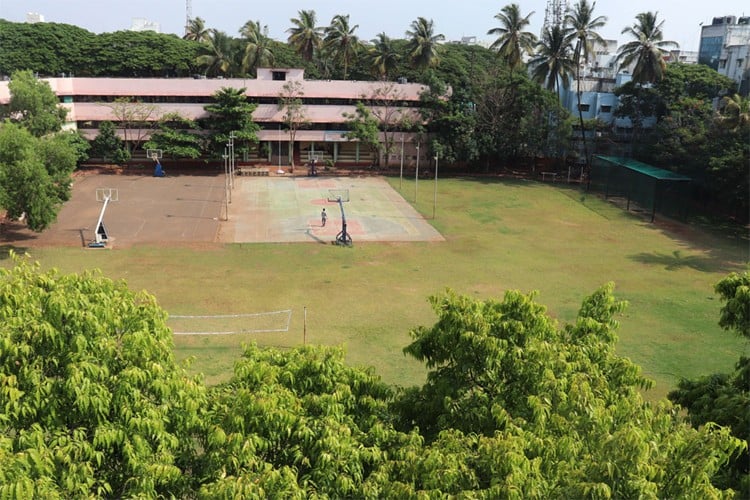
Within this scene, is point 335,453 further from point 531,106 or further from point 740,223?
point 531,106

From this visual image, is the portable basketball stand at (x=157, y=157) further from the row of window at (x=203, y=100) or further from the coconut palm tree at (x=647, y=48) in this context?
the coconut palm tree at (x=647, y=48)

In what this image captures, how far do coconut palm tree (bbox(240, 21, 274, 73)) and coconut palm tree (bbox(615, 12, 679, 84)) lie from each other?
29.5m

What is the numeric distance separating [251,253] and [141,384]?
1987cm

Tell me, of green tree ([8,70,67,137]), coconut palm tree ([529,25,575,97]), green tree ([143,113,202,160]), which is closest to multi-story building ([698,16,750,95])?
coconut palm tree ([529,25,575,97])

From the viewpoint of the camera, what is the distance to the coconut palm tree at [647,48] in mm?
43375

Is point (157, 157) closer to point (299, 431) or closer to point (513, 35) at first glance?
point (513, 35)

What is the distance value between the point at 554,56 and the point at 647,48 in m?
6.17

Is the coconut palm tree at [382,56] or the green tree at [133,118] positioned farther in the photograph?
the coconut palm tree at [382,56]

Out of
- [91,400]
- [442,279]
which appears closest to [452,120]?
[442,279]

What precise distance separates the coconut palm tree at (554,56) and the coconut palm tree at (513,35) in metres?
0.95

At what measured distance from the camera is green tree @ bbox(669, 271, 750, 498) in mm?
8531

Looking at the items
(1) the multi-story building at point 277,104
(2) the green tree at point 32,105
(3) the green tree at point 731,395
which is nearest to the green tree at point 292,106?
(1) the multi-story building at point 277,104

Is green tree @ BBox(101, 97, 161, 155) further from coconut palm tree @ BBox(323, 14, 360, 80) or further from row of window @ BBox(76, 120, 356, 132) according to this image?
coconut palm tree @ BBox(323, 14, 360, 80)

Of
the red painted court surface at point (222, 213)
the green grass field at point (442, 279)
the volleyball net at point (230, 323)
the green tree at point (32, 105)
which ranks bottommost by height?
the volleyball net at point (230, 323)
